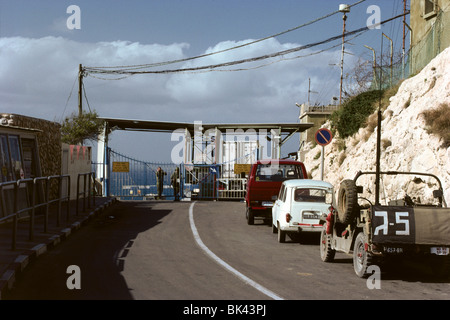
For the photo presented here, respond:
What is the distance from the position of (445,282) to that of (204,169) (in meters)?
24.2

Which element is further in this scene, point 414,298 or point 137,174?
point 137,174

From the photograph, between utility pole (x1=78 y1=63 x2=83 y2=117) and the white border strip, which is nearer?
the white border strip

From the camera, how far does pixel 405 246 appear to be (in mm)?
9969

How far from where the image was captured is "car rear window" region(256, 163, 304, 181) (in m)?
19.7

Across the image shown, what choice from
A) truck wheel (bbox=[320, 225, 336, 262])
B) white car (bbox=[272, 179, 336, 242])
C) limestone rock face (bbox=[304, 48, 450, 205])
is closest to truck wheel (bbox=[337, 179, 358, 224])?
truck wheel (bbox=[320, 225, 336, 262])

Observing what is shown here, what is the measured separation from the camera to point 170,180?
32.8 metres

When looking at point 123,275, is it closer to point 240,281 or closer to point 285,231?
point 240,281

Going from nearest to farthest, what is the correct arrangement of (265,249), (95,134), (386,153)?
1. (265,249)
2. (386,153)
3. (95,134)

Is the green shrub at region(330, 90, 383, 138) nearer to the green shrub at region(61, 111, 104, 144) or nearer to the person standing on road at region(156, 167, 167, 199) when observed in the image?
the person standing on road at region(156, 167, 167, 199)

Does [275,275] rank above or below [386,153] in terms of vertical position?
below

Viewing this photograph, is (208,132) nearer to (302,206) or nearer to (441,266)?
(302,206)

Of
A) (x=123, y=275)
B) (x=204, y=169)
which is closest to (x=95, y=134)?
(x=204, y=169)

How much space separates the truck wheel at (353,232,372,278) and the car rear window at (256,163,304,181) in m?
9.05

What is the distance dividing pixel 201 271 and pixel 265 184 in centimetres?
923
